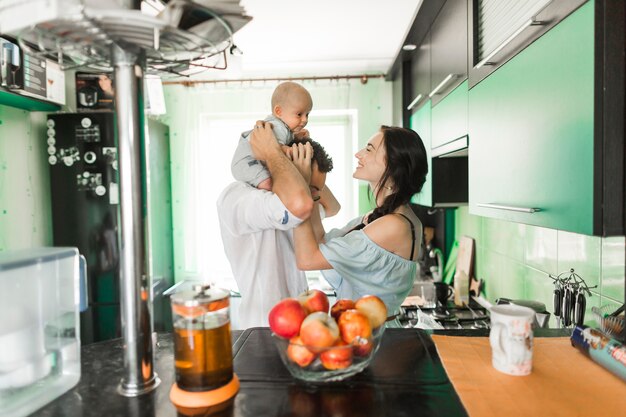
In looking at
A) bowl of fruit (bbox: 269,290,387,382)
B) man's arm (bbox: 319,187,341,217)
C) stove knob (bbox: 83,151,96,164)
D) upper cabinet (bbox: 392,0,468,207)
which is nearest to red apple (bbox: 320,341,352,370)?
bowl of fruit (bbox: 269,290,387,382)

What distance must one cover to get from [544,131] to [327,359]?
2.51ft

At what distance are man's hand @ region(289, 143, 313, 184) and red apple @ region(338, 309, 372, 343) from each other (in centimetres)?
71

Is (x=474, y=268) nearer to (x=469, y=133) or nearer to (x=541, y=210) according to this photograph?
(x=469, y=133)

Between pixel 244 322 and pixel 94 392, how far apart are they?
0.71 m

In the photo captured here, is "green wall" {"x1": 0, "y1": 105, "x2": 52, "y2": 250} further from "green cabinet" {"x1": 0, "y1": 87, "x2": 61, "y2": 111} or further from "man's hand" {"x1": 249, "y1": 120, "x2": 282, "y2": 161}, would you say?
"man's hand" {"x1": 249, "y1": 120, "x2": 282, "y2": 161}

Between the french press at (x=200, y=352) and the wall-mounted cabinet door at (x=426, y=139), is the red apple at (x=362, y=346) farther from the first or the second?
the wall-mounted cabinet door at (x=426, y=139)

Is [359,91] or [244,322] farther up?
[359,91]

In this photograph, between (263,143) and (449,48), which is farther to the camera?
(449,48)

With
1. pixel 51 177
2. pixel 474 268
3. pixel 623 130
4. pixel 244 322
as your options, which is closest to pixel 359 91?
pixel 474 268

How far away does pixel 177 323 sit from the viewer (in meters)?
0.75

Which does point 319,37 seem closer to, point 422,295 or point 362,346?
point 422,295

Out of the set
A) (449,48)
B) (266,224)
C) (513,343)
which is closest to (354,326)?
(513,343)

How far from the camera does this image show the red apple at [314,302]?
0.86 metres

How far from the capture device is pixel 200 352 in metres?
0.74
